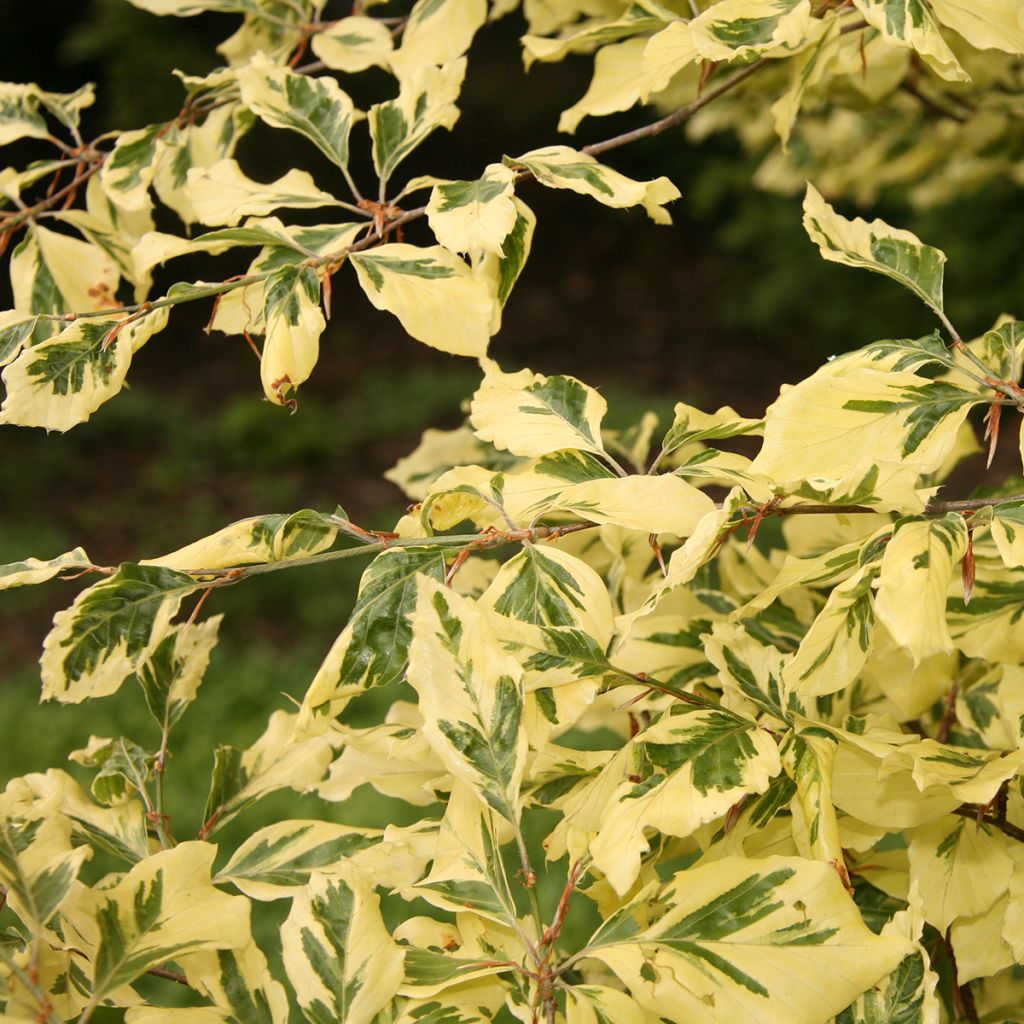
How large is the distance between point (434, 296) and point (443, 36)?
0.40 metres

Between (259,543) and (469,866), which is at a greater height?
(259,543)

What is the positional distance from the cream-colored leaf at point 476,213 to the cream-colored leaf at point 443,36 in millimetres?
331

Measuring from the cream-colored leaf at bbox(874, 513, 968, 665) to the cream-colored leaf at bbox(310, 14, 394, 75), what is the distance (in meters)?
0.73

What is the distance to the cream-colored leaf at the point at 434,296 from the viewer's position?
775mm

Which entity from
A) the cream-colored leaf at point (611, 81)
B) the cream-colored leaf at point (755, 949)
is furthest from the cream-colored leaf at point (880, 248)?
the cream-colored leaf at point (755, 949)

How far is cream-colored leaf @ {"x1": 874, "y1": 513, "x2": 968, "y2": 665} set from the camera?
0.58 m

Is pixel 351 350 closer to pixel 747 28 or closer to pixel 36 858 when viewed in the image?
pixel 747 28

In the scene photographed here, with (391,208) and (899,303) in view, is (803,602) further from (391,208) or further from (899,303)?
(899,303)

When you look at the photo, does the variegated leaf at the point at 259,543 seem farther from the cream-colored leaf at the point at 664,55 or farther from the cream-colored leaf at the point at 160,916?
the cream-colored leaf at the point at 664,55

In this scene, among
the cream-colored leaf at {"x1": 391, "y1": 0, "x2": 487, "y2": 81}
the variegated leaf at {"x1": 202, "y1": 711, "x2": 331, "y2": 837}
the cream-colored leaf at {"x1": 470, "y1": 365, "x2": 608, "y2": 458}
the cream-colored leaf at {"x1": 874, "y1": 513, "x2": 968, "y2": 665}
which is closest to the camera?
the cream-colored leaf at {"x1": 874, "y1": 513, "x2": 968, "y2": 665}

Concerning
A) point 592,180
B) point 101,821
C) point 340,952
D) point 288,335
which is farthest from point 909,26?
point 101,821

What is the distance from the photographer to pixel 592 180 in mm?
761

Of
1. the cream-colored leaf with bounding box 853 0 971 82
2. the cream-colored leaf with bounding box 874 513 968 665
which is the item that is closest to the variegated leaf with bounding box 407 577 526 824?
the cream-colored leaf with bounding box 874 513 968 665

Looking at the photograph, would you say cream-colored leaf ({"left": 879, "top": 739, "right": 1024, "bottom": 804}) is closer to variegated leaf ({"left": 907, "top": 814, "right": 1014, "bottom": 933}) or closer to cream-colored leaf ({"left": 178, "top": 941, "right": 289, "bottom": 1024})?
variegated leaf ({"left": 907, "top": 814, "right": 1014, "bottom": 933})
